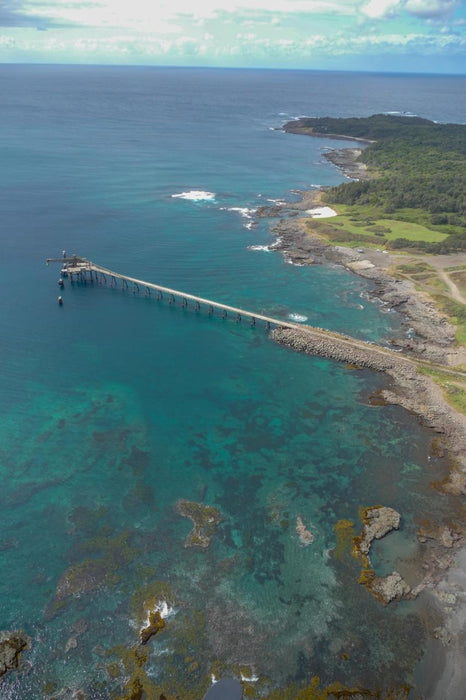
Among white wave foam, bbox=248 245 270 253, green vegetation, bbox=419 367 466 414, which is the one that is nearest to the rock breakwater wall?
green vegetation, bbox=419 367 466 414

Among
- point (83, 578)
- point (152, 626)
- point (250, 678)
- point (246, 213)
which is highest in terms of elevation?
point (246, 213)

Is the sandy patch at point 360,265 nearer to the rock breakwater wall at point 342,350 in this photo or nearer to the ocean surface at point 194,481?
the ocean surface at point 194,481

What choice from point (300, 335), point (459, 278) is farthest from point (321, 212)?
point (300, 335)

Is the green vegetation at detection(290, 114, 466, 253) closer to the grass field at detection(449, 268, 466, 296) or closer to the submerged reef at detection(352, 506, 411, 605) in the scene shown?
the grass field at detection(449, 268, 466, 296)

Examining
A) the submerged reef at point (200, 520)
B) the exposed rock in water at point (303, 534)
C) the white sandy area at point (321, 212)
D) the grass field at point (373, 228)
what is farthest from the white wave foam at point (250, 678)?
the white sandy area at point (321, 212)

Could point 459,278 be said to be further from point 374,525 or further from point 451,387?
point 374,525
